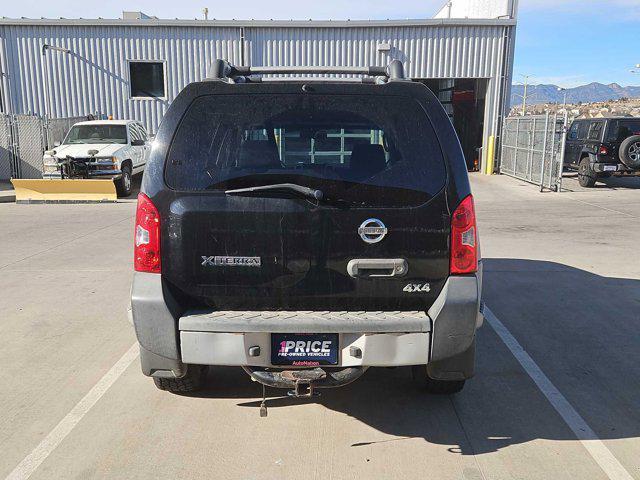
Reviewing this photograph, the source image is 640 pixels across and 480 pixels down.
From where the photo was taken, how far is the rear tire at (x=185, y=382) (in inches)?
154

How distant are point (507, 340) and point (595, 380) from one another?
89cm

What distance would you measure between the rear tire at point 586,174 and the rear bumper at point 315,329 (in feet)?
52.6

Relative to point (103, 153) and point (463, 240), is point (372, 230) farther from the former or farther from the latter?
point (103, 153)

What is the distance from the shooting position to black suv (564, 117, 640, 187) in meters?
16.4

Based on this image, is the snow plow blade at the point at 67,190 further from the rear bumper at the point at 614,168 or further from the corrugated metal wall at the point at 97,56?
the rear bumper at the point at 614,168

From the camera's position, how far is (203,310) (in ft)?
10.6

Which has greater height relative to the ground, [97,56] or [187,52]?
[187,52]

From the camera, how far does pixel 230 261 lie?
3.15 metres

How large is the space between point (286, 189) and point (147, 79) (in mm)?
19987

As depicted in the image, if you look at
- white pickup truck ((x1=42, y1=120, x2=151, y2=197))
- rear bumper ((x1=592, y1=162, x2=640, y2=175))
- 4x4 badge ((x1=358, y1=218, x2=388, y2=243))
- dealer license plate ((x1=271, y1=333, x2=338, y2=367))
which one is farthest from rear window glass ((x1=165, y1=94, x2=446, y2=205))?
rear bumper ((x1=592, y1=162, x2=640, y2=175))

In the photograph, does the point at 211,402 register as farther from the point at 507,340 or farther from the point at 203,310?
the point at 507,340

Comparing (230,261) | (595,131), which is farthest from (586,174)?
(230,261)

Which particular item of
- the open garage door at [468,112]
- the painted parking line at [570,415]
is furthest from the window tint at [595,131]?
the painted parking line at [570,415]

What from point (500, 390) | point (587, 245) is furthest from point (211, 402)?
point (587, 245)
